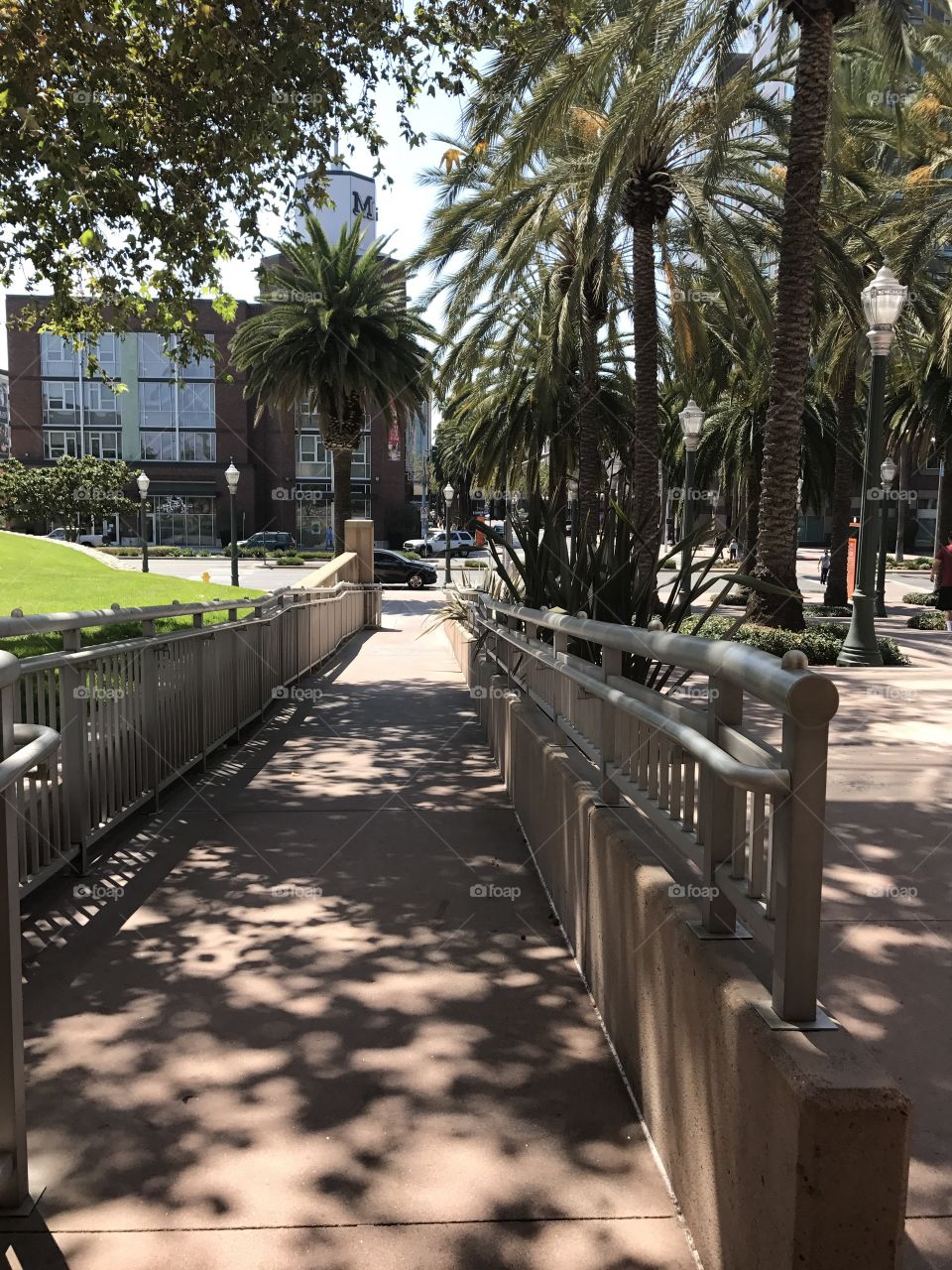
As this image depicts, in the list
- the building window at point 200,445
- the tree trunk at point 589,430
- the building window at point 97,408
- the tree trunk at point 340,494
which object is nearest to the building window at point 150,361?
the building window at point 97,408

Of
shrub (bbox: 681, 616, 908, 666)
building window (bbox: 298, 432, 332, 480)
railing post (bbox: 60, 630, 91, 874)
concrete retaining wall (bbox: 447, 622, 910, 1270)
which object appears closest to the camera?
concrete retaining wall (bbox: 447, 622, 910, 1270)

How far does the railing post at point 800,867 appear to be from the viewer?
2018 mm

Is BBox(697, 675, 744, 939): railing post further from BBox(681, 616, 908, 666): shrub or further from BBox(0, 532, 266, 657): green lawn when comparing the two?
BBox(681, 616, 908, 666): shrub

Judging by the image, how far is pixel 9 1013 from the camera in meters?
2.59

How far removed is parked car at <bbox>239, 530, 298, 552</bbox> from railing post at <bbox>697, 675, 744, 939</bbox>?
6389cm

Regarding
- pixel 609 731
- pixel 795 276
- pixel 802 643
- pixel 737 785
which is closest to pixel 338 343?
pixel 795 276

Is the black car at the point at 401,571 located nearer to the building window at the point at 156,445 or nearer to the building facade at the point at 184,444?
the building facade at the point at 184,444

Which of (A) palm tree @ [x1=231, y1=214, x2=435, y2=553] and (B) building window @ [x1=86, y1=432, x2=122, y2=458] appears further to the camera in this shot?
(B) building window @ [x1=86, y1=432, x2=122, y2=458]

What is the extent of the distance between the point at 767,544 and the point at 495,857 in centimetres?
973

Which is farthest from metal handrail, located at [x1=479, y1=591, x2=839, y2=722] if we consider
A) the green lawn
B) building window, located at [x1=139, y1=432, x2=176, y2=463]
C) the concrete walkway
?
building window, located at [x1=139, y1=432, x2=176, y2=463]

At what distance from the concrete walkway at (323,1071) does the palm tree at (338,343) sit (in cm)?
2573

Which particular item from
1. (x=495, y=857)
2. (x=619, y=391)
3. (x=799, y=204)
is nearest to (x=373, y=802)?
(x=495, y=857)

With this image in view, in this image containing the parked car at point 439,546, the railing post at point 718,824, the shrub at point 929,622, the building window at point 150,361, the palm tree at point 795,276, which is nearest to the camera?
the railing post at point 718,824

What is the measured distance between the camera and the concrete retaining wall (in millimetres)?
1863
